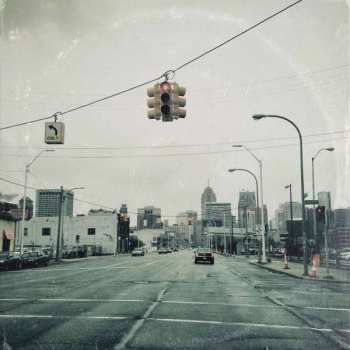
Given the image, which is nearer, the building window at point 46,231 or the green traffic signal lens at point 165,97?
the green traffic signal lens at point 165,97

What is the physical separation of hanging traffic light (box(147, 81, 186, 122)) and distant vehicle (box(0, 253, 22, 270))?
2642cm

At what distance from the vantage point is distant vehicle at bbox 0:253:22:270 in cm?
3591

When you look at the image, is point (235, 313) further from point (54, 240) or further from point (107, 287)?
point (54, 240)

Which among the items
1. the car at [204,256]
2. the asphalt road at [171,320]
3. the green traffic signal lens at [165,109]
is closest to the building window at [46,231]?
the car at [204,256]

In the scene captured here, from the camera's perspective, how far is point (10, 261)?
36750mm

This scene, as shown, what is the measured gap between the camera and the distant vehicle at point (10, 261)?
118 ft

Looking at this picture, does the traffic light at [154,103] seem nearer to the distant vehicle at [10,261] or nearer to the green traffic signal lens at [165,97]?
the green traffic signal lens at [165,97]

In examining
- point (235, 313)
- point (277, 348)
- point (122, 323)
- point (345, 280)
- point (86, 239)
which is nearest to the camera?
point (277, 348)

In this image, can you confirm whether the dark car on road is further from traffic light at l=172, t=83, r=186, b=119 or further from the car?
traffic light at l=172, t=83, r=186, b=119

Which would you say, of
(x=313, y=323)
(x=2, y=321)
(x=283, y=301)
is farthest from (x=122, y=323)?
(x=283, y=301)

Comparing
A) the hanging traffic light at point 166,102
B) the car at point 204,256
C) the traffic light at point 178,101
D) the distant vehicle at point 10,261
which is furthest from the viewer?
the car at point 204,256

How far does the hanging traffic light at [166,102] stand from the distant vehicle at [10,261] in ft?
86.7

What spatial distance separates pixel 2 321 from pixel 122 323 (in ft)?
8.85

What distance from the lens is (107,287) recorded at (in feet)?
61.2
